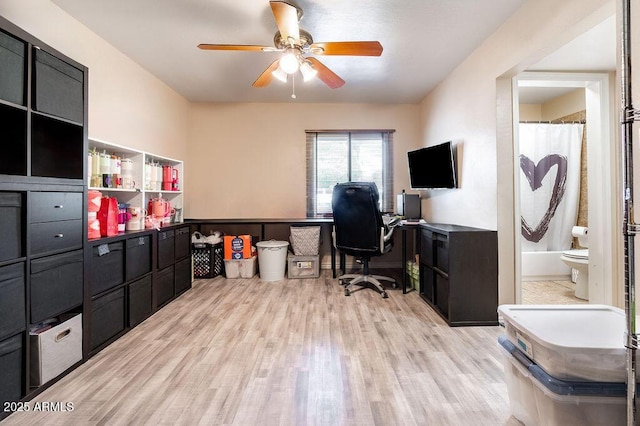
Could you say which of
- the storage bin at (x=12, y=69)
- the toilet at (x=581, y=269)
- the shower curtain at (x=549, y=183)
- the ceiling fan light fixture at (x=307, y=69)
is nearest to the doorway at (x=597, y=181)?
the toilet at (x=581, y=269)

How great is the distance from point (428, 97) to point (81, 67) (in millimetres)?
3776

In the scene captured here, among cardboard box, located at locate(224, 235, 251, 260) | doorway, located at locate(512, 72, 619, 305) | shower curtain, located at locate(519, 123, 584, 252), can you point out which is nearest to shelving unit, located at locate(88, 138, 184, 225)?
cardboard box, located at locate(224, 235, 251, 260)

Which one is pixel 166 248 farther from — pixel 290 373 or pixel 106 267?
pixel 290 373

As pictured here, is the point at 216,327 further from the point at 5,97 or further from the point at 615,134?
the point at 615,134

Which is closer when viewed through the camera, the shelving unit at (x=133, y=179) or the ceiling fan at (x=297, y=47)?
the ceiling fan at (x=297, y=47)

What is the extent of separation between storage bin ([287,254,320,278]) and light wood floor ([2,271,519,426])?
1.07m

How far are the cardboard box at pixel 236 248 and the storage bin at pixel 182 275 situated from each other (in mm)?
537

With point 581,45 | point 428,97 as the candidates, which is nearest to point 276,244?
point 428,97

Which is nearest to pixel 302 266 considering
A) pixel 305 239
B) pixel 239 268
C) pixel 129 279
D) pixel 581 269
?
pixel 305 239

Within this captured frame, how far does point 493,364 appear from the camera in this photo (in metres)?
1.74

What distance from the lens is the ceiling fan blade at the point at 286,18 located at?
167cm

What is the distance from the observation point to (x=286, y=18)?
1.80 m

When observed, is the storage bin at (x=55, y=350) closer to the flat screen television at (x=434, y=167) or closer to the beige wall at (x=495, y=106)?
the beige wall at (x=495, y=106)

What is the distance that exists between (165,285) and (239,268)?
1087 millimetres
